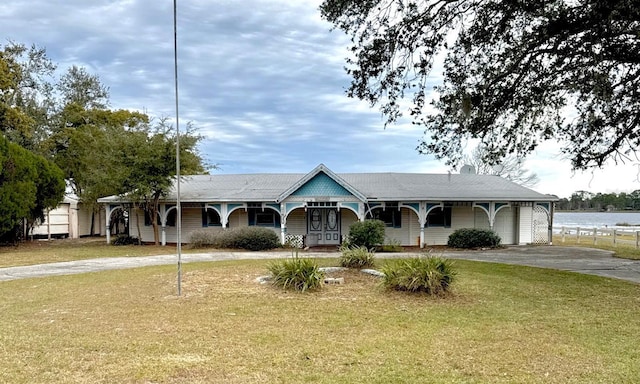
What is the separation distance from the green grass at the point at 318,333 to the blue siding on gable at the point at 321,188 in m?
10.7

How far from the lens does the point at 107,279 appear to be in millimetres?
11875

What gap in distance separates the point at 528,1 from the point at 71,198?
2764 centimetres

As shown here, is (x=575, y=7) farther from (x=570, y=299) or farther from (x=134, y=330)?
(x=134, y=330)

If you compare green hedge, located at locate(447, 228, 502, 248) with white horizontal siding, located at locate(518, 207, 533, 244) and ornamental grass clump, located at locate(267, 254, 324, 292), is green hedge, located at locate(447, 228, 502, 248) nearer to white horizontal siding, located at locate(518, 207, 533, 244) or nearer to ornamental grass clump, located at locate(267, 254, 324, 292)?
white horizontal siding, located at locate(518, 207, 533, 244)

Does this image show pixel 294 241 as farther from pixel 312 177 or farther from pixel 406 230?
pixel 406 230

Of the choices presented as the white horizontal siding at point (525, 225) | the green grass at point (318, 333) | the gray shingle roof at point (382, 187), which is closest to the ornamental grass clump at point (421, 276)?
the green grass at point (318, 333)

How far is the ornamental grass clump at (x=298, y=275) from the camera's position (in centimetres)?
969

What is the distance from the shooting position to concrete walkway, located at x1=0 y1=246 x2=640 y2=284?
1348 cm

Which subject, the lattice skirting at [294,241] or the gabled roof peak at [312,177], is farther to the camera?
the lattice skirting at [294,241]

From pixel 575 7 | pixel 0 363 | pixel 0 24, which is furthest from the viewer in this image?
pixel 0 24

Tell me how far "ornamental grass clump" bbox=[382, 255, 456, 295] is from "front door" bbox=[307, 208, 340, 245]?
13328mm

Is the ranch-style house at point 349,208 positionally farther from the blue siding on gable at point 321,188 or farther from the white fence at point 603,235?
the white fence at point 603,235

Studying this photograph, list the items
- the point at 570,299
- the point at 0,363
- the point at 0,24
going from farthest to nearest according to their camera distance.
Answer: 1. the point at 0,24
2. the point at 570,299
3. the point at 0,363

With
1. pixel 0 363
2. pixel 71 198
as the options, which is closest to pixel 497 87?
pixel 0 363
